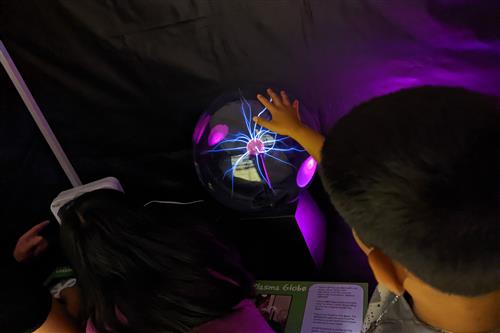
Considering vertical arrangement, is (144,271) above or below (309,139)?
below

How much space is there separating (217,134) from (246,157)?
11 centimetres

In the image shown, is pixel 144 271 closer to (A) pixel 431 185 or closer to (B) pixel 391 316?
(B) pixel 391 316

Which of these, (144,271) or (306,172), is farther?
(306,172)

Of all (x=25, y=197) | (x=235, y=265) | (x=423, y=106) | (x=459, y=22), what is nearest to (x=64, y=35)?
(x=25, y=197)

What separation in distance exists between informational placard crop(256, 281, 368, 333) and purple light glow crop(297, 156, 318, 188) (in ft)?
1.26

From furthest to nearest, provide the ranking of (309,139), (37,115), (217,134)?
(37,115) < (217,134) < (309,139)

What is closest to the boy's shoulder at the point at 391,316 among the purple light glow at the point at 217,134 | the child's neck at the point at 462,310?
the child's neck at the point at 462,310

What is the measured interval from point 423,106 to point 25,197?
1.61 m

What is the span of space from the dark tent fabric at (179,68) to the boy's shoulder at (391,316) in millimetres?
533

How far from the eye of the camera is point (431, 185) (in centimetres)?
60

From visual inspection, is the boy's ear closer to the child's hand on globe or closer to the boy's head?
the boy's head

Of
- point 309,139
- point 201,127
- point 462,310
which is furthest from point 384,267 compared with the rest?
point 201,127

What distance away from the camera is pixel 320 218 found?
5.36ft

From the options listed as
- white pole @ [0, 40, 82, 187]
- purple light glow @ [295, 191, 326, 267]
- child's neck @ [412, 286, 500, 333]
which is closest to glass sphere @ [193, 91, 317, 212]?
purple light glow @ [295, 191, 326, 267]
